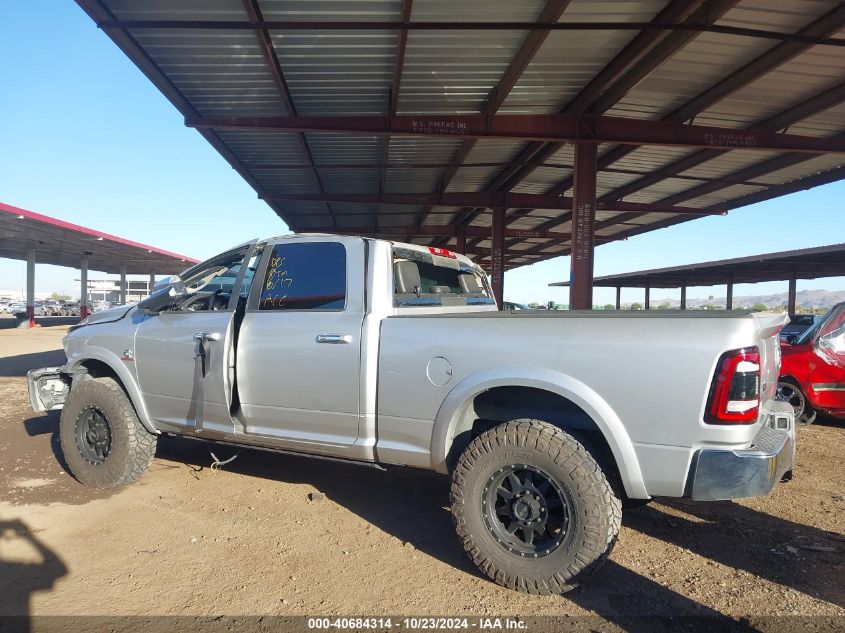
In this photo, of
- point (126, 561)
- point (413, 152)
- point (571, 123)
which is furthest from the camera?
point (413, 152)

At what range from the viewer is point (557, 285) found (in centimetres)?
4100

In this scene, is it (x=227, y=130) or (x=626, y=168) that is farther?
(x=626, y=168)

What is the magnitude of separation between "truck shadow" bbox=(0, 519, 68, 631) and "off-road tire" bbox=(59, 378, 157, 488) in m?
0.68

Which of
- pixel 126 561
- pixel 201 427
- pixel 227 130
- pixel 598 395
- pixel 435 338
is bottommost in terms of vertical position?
pixel 126 561

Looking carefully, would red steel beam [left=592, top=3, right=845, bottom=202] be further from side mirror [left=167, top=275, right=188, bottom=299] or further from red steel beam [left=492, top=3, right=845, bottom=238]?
side mirror [left=167, top=275, right=188, bottom=299]

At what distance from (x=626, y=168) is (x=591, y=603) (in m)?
13.9

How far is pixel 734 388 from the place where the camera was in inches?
105

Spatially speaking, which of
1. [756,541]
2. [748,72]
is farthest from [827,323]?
[748,72]

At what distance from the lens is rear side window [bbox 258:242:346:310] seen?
383cm

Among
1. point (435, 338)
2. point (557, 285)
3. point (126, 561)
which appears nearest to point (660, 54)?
point (435, 338)

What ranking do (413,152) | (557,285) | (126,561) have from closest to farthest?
(126,561) < (413,152) < (557,285)

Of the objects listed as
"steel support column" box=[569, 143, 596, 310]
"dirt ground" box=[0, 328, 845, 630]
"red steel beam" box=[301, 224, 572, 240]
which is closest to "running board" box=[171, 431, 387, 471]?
"dirt ground" box=[0, 328, 845, 630]

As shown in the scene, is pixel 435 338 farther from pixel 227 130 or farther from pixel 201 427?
pixel 227 130

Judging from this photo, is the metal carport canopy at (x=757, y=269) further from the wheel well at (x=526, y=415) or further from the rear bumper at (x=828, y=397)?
the wheel well at (x=526, y=415)
